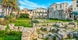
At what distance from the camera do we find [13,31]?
22.5m

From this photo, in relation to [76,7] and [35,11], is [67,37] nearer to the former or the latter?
[76,7]

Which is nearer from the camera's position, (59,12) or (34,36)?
(34,36)

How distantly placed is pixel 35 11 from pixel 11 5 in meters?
33.6

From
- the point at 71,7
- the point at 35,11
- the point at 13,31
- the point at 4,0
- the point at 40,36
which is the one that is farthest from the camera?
the point at 35,11

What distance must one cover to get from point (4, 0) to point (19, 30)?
31501mm

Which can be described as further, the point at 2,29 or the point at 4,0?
the point at 4,0

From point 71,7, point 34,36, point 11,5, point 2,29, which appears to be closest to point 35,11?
point 71,7

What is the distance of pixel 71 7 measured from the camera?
78.8 meters

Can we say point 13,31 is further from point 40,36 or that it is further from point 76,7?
point 76,7

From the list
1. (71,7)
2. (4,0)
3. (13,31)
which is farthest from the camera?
(71,7)

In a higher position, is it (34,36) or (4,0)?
(4,0)

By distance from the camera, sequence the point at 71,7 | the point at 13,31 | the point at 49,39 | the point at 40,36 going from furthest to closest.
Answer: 1. the point at 71,7
2. the point at 13,31
3. the point at 40,36
4. the point at 49,39

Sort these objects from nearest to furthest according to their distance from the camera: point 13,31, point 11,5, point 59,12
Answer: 1. point 13,31
2. point 11,5
3. point 59,12

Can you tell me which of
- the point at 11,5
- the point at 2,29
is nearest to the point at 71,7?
the point at 11,5
